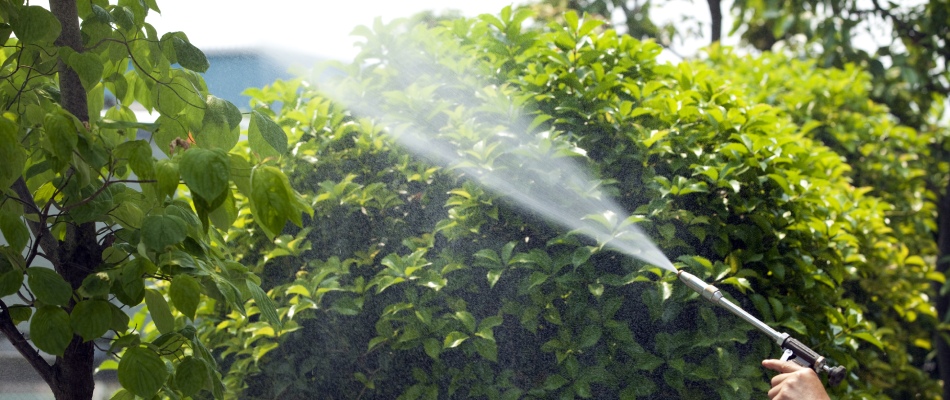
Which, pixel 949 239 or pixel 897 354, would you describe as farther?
pixel 949 239

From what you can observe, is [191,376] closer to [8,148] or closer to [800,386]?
[8,148]

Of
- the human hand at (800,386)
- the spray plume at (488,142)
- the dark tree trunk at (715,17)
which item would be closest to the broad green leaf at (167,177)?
the spray plume at (488,142)

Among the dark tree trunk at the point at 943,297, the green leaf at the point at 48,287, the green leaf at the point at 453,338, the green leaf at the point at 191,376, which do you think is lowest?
the dark tree trunk at the point at 943,297

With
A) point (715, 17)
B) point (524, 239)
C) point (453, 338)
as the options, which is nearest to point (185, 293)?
point (453, 338)

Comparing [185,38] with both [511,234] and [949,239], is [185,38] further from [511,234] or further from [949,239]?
[949,239]

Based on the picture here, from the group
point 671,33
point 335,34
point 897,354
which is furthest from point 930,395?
point 671,33

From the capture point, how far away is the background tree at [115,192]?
144 centimetres

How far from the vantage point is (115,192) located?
1735mm

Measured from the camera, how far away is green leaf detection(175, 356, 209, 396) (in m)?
1.61

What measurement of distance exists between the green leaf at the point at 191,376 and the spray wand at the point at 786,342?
1.13 m

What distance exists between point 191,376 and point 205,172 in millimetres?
476

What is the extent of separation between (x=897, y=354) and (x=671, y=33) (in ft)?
22.4

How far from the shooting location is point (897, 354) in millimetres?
3723

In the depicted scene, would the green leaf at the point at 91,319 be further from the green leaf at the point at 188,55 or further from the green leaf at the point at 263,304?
the green leaf at the point at 188,55
